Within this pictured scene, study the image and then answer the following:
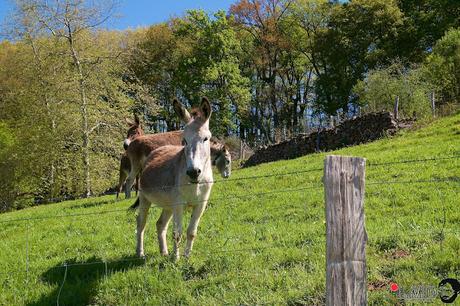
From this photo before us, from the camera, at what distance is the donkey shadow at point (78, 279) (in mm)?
5699

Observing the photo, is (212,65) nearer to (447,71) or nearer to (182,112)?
(447,71)

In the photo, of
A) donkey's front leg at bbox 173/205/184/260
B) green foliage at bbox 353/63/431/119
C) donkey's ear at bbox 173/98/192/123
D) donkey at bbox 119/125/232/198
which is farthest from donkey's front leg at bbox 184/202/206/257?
green foliage at bbox 353/63/431/119

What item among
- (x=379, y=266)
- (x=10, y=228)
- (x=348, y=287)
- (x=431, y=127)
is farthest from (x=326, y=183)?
(x=431, y=127)

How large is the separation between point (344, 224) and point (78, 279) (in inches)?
166

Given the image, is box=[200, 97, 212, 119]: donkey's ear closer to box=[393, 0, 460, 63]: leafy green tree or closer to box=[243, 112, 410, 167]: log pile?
box=[243, 112, 410, 167]: log pile

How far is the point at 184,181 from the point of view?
6164 millimetres

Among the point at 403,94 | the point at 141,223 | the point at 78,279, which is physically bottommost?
the point at 78,279

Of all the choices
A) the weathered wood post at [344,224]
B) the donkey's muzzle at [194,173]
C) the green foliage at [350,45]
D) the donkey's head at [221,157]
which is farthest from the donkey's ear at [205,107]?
the green foliage at [350,45]

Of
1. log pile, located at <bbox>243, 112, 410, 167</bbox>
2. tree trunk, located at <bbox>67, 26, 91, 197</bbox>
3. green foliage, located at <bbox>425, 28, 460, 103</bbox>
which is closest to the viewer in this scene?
log pile, located at <bbox>243, 112, 410, 167</bbox>

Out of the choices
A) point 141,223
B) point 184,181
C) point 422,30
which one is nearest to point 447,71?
point 422,30

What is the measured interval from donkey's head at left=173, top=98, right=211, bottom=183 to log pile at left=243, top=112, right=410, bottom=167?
1576 centimetres

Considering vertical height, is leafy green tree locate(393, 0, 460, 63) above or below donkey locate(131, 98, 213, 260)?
above

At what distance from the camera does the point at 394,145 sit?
16.9 metres

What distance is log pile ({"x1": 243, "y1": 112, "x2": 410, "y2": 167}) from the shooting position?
20922 mm
